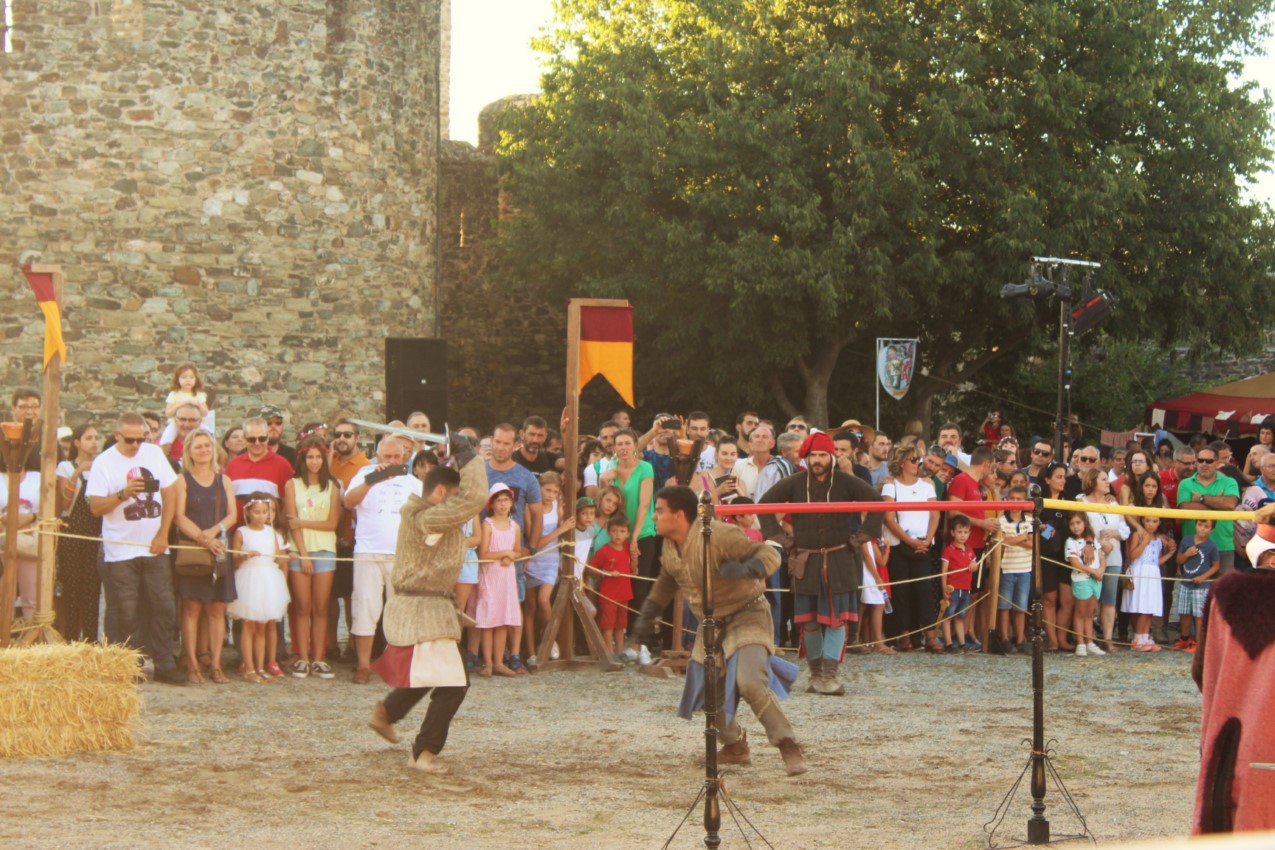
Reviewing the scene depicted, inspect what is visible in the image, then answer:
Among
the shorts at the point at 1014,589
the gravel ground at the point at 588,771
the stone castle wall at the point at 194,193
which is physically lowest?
the gravel ground at the point at 588,771

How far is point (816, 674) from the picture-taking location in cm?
1046

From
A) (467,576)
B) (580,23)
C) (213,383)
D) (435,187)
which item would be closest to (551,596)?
(467,576)

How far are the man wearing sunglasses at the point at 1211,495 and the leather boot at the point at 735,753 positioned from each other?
6.14 meters

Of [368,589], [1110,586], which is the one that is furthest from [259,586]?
[1110,586]

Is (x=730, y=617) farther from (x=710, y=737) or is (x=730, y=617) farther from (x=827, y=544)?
(x=827, y=544)

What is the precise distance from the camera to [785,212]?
20.8 meters

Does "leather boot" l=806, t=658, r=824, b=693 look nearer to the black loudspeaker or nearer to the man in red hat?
the man in red hat

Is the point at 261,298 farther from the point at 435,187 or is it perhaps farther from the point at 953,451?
the point at 953,451

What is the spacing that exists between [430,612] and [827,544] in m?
3.31

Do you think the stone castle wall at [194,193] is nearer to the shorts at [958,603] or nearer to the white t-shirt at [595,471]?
the white t-shirt at [595,471]

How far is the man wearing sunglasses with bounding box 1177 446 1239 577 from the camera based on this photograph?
1281cm

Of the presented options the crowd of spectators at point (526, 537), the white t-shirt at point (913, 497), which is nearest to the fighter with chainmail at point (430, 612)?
the crowd of spectators at point (526, 537)

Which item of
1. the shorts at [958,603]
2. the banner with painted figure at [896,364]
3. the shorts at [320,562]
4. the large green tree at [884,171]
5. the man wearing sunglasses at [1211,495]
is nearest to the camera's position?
the shorts at [320,562]

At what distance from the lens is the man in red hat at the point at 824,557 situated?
10352mm
